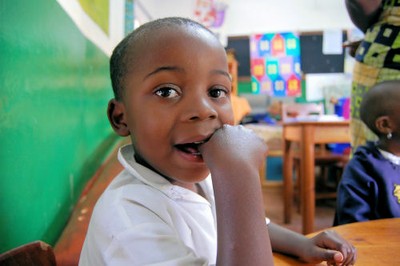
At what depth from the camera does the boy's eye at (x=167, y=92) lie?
22.1 inches

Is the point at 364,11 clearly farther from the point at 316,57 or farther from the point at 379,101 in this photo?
the point at 316,57

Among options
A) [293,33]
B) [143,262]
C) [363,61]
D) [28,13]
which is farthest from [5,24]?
[293,33]

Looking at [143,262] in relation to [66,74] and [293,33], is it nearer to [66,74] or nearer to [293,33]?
[66,74]

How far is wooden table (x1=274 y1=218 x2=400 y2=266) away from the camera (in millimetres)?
Result: 588

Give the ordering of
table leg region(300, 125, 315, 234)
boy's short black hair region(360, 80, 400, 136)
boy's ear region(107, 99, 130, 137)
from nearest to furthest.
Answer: boy's ear region(107, 99, 130, 137)
boy's short black hair region(360, 80, 400, 136)
table leg region(300, 125, 315, 234)

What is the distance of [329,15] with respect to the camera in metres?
5.14

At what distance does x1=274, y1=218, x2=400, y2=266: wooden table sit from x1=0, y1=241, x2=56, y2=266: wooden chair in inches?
16.1

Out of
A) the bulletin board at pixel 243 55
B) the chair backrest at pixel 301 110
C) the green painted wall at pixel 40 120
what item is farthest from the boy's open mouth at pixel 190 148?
the bulletin board at pixel 243 55

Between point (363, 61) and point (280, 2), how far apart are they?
4.24 m

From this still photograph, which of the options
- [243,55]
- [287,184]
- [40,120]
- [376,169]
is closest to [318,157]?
[287,184]

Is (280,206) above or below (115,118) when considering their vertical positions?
below

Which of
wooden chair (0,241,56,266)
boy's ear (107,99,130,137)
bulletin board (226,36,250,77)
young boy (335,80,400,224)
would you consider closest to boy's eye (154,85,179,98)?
boy's ear (107,99,130,137)

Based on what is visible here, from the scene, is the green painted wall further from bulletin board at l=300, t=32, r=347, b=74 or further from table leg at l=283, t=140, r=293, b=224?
bulletin board at l=300, t=32, r=347, b=74

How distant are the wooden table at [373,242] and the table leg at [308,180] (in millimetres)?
1506
